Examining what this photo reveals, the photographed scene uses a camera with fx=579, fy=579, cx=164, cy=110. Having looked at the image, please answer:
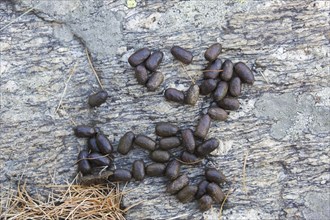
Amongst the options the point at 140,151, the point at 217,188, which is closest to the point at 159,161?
the point at 140,151

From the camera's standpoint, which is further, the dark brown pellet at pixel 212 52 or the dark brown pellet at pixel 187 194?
the dark brown pellet at pixel 212 52

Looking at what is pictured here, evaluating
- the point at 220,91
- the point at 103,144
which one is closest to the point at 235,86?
the point at 220,91

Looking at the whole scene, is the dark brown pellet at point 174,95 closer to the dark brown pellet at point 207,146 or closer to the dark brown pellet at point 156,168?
the dark brown pellet at point 207,146

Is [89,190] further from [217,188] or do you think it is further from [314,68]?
[314,68]

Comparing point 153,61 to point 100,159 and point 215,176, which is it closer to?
point 100,159

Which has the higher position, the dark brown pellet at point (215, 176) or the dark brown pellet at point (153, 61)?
the dark brown pellet at point (153, 61)

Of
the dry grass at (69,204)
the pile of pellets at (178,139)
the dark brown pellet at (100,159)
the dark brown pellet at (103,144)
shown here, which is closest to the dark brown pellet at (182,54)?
the pile of pellets at (178,139)

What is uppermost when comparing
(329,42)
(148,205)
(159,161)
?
(329,42)
